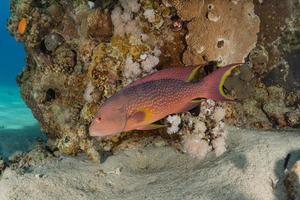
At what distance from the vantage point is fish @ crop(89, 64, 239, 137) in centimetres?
329

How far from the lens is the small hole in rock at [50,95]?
598cm

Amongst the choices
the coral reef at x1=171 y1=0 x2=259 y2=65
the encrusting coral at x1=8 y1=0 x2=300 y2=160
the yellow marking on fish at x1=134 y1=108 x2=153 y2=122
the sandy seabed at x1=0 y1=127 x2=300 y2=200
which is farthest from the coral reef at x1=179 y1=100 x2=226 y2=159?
the yellow marking on fish at x1=134 y1=108 x2=153 y2=122

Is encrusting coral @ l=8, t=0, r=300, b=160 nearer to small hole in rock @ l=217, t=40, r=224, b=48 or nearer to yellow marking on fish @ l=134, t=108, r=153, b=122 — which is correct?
small hole in rock @ l=217, t=40, r=224, b=48

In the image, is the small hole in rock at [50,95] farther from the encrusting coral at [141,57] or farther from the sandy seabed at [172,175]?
the sandy seabed at [172,175]

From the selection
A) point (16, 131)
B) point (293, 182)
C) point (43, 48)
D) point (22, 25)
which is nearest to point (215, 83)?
point (293, 182)

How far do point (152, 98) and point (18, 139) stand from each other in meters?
7.31

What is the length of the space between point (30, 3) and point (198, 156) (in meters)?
3.82

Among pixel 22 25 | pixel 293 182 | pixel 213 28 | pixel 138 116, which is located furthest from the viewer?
pixel 22 25

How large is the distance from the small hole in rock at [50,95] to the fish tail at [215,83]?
125 inches

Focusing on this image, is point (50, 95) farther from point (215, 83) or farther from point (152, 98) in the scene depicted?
point (215, 83)

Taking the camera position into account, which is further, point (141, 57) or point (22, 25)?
point (22, 25)

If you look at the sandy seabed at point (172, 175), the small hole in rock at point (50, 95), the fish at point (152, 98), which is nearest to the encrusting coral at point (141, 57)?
the small hole in rock at point (50, 95)

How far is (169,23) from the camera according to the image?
5.31 metres

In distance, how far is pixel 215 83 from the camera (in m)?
3.55
